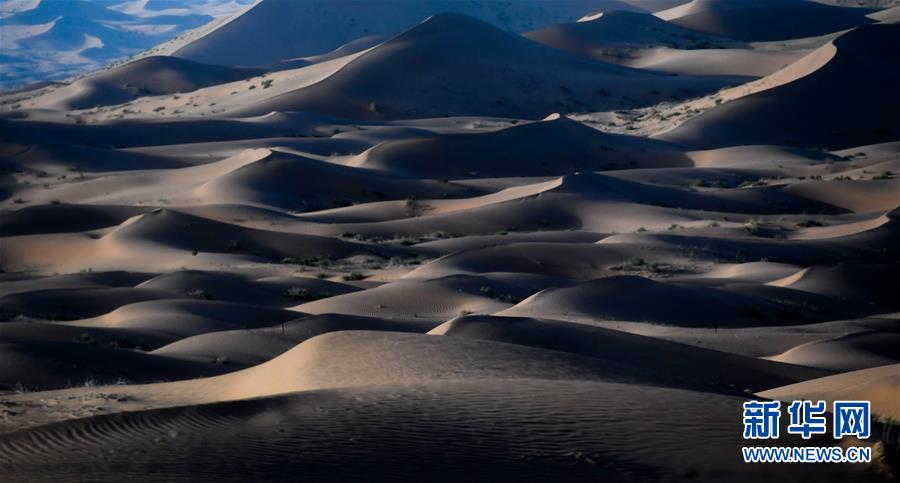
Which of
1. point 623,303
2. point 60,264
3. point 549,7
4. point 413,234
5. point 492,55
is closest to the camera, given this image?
point 623,303

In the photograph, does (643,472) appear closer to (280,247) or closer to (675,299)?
(675,299)

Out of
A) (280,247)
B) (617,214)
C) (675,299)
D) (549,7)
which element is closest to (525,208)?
(617,214)

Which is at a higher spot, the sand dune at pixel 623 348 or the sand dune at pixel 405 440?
the sand dune at pixel 405 440
